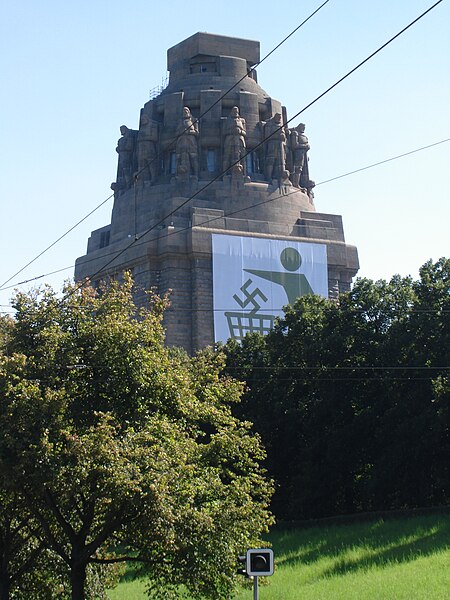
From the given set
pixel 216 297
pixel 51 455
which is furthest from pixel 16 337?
pixel 216 297

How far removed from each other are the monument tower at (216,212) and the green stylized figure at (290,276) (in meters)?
0.10

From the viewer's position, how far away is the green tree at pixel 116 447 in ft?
104

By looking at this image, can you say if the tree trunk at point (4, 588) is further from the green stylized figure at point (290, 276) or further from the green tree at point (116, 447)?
the green stylized figure at point (290, 276)

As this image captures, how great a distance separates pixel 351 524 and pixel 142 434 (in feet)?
87.3

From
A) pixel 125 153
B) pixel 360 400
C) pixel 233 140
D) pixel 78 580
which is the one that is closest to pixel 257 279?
pixel 233 140

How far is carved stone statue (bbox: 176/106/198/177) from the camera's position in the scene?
104250mm

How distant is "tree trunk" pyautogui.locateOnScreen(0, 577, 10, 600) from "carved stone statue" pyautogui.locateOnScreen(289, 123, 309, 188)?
248 ft

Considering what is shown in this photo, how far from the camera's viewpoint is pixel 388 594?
1559 inches

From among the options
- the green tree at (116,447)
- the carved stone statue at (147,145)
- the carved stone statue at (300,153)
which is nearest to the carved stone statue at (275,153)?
the carved stone statue at (300,153)

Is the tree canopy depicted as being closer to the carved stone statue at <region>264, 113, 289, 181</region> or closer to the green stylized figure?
the green stylized figure

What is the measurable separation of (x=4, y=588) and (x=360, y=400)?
94.8 feet

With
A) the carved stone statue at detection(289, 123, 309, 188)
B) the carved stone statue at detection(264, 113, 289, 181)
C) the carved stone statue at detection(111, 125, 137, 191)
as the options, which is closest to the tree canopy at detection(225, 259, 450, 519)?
the carved stone statue at detection(264, 113, 289, 181)

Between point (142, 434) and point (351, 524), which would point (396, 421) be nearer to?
point (351, 524)

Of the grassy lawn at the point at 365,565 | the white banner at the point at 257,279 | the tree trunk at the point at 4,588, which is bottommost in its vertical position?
the tree trunk at the point at 4,588
